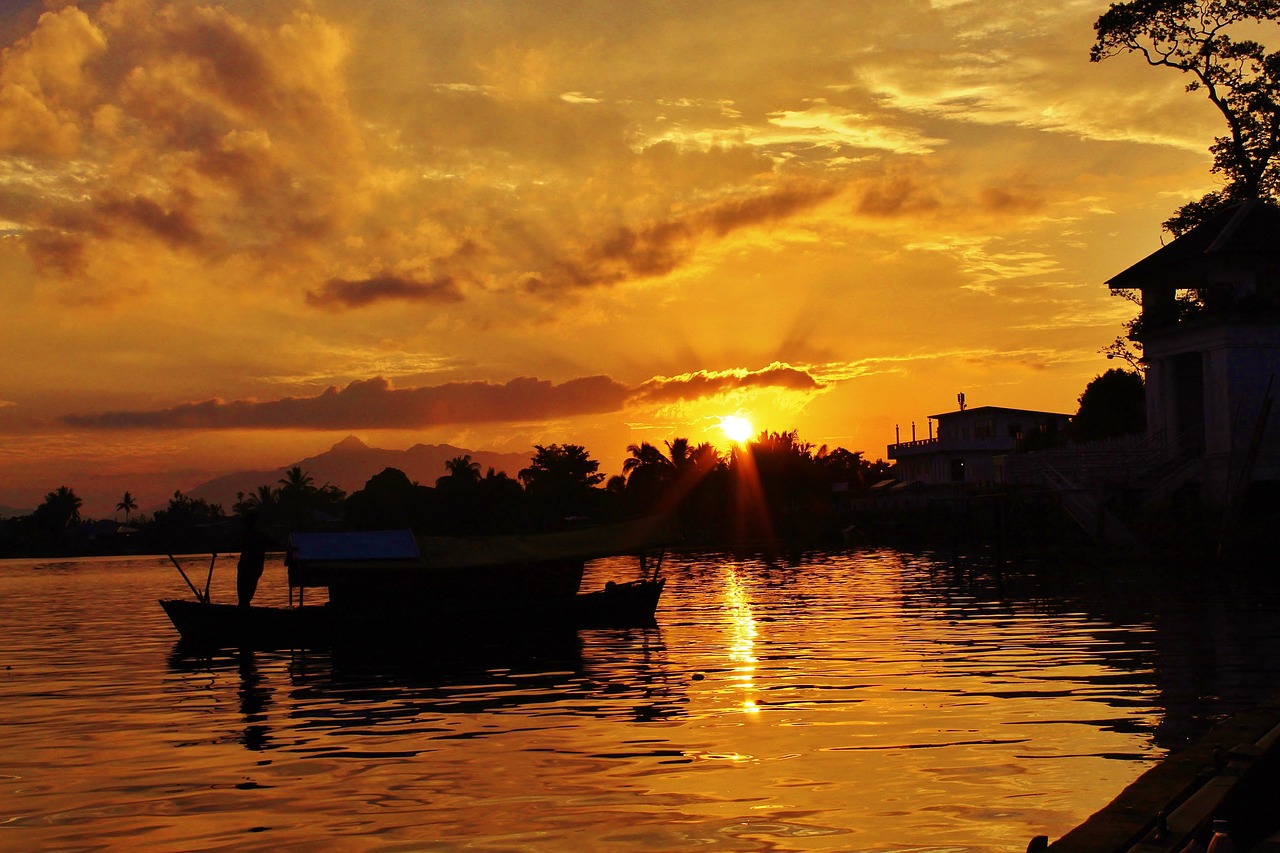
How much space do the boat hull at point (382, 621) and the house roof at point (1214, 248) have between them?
1276 inches

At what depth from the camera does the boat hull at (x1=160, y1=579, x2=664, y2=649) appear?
3045cm

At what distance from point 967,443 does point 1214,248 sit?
227ft

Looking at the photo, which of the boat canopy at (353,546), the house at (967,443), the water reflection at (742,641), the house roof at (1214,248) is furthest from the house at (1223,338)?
the house at (967,443)

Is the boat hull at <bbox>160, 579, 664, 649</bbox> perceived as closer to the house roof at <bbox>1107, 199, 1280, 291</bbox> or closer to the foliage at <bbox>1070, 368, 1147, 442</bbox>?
the house roof at <bbox>1107, 199, 1280, 291</bbox>

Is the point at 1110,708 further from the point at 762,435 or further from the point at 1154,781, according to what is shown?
the point at 762,435

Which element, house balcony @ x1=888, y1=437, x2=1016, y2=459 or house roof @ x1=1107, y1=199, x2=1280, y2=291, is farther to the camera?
house balcony @ x1=888, y1=437, x2=1016, y2=459

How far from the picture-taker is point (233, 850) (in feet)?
36.0

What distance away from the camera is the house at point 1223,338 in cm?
4944

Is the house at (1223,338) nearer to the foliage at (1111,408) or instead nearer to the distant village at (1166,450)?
the distant village at (1166,450)

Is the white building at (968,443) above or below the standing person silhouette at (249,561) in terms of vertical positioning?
above

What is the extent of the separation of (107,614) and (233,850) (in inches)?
1637

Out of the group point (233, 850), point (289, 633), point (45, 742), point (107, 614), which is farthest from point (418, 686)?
point (107, 614)

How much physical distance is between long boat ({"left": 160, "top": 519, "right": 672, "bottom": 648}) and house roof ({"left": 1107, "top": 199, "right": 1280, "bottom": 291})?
99.1 ft

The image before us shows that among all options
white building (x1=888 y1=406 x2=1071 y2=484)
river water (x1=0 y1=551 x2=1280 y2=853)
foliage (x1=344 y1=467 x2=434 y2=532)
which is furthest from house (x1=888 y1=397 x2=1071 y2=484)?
river water (x1=0 y1=551 x2=1280 y2=853)
